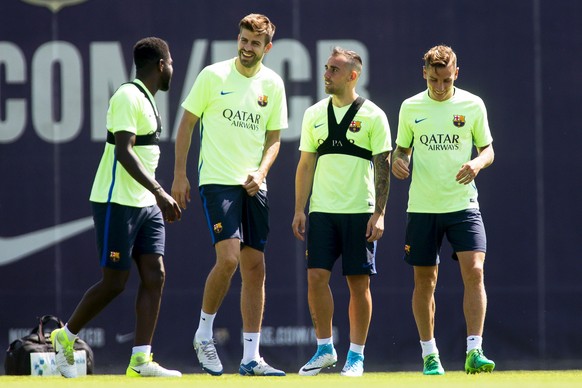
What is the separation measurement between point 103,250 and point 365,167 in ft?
5.24

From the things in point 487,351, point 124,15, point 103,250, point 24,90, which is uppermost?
point 124,15

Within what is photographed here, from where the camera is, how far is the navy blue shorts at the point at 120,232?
6.51 meters

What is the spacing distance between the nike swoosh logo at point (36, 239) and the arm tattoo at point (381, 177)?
282 centimetres

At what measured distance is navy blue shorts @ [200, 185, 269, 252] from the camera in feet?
21.6

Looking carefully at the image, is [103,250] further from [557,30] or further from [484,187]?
[557,30]

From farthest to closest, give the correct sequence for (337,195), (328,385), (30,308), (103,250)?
(30,308), (337,195), (103,250), (328,385)

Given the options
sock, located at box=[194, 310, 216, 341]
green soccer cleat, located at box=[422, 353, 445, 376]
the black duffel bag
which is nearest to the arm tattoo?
green soccer cleat, located at box=[422, 353, 445, 376]

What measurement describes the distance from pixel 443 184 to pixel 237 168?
122cm

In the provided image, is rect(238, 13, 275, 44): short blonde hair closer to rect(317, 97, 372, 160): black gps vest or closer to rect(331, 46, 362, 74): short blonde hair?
rect(331, 46, 362, 74): short blonde hair

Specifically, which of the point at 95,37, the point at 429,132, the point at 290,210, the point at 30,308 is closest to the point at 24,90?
the point at 95,37

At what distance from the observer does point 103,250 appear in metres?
6.54

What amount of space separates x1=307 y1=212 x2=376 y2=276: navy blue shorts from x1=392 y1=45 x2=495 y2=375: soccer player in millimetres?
272

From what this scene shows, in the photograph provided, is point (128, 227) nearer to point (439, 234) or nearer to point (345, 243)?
point (345, 243)

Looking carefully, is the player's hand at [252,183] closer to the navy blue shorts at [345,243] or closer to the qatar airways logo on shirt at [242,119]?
the qatar airways logo on shirt at [242,119]
